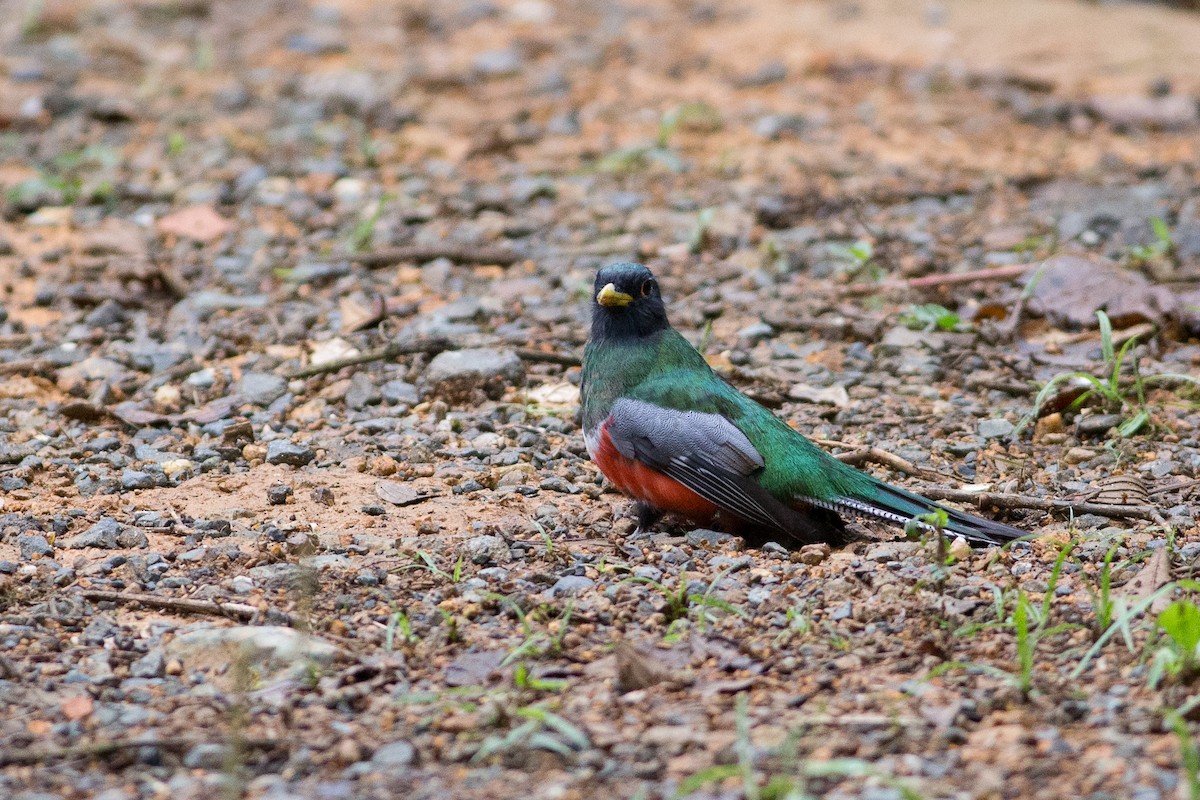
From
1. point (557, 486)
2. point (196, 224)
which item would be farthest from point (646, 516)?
point (196, 224)

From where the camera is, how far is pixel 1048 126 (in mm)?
9133

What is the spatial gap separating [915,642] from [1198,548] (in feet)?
3.67

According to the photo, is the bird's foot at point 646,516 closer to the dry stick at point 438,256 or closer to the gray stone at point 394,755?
the gray stone at point 394,755

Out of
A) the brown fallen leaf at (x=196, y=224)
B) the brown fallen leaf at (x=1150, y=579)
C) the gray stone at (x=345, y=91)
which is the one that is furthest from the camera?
the gray stone at (x=345, y=91)

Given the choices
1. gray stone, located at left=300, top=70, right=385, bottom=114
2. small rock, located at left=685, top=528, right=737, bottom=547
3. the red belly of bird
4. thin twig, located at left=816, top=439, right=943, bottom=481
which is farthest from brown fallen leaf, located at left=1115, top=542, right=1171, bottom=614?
gray stone, located at left=300, top=70, right=385, bottom=114

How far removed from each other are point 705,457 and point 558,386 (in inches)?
53.6

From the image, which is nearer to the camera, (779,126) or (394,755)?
(394,755)

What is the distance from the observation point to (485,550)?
448 cm

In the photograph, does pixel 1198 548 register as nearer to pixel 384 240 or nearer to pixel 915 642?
pixel 915 642

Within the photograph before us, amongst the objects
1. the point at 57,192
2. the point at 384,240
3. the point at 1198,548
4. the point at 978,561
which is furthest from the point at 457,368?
the point at 57,192

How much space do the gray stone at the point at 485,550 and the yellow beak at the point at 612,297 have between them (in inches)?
42.7

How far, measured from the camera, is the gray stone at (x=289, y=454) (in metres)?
5.38

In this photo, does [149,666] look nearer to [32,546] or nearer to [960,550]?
[32,546]

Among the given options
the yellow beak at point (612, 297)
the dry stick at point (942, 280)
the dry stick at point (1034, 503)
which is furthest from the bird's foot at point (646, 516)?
the dry stick at point (942, 280)
